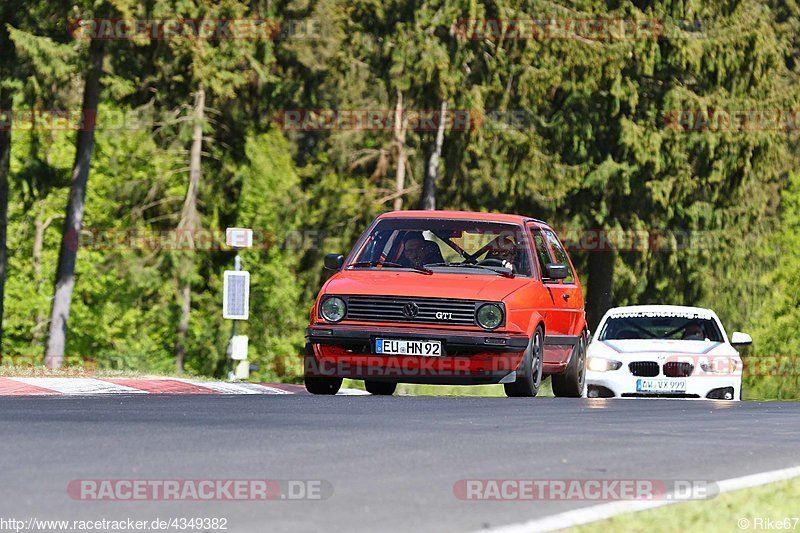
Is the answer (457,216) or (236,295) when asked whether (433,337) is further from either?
(236,295)

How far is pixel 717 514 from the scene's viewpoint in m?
7.83

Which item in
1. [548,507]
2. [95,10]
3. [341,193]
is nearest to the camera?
[548,507]

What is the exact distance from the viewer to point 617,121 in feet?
137

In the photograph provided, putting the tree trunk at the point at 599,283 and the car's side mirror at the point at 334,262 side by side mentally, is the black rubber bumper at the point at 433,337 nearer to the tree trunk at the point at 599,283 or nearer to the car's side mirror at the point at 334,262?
the car's side mirror at the point at 334,262

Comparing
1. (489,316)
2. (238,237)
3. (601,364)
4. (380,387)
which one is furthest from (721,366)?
(238,237)

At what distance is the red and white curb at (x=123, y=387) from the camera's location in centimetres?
1711

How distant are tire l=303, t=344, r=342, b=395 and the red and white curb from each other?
0.36 metres

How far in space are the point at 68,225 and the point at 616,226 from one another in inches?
507

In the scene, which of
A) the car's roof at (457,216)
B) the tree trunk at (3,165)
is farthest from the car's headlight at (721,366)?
the tree trunk at (3,165)

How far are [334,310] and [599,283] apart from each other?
25851 millimetres

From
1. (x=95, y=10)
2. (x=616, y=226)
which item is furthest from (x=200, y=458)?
(x=616, y=226)

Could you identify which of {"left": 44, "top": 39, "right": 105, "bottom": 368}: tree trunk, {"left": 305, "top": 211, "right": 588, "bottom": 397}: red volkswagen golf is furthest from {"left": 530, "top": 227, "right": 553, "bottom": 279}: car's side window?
{"left": 44, "top": 39, "right": 105, "bottom": 368}: tree trunk

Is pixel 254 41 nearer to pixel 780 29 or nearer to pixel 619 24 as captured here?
pixel 619 24

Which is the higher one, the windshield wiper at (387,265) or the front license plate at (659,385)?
the windshield wiper at (387,265)
